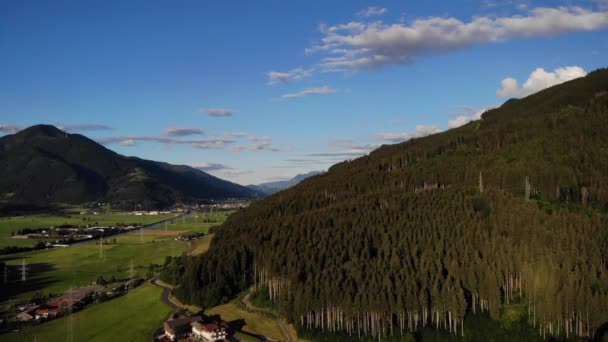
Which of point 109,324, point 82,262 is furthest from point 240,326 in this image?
point 82,262

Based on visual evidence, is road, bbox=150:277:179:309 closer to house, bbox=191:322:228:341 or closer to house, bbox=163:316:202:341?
house, bbox=163:316:202:341

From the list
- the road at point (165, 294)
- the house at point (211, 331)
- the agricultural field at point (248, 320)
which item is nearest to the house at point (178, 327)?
the house at point (211, 331)

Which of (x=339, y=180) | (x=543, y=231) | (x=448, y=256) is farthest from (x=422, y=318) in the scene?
(x=339, y=180)

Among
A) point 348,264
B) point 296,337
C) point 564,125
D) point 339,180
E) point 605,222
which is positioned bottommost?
point 296,337

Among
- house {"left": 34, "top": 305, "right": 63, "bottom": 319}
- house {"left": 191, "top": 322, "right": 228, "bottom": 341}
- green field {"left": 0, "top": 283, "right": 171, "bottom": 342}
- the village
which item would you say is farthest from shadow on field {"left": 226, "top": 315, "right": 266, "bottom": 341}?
house {"left": 34, "top": 305, "right": 63, "bottom": 319}

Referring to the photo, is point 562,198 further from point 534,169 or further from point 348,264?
point 348,264

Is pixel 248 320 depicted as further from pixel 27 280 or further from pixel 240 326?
pixel 27 280
